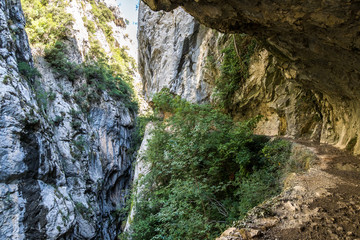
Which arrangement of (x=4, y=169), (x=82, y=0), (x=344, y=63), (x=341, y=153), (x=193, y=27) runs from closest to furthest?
(x=344, y=63)
(x=341, y=153)
(x=4, y=169)
(x=193, y=27)
(x=82, y=0)

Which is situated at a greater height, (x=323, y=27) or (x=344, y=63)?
(x=323, y=27)

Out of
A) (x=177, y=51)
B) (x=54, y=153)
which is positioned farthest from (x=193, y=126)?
(x=54, y=153)

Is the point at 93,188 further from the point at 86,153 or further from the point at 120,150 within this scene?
the point at 120,150

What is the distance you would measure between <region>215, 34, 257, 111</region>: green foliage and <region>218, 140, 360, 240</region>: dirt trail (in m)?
6.61

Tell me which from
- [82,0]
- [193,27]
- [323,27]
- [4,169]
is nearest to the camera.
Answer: [323,27]

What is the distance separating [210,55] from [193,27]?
332cm

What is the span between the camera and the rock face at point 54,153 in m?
8.19

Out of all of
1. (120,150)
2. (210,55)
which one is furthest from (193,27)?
(120,150)

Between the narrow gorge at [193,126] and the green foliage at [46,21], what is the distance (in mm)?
127

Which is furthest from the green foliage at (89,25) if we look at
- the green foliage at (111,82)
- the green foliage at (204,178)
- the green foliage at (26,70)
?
the green foliage at (204,178)

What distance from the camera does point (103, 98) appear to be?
65.9 ft

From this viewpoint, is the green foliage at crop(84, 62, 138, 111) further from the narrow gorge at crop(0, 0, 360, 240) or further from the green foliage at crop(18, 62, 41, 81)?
the green foliage at crop(18, 62, 41, 81)

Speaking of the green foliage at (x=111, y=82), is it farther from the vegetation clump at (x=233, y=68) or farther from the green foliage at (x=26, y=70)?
the vegetation clump at (x=233, y=68)

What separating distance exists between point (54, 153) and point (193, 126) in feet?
30.2
